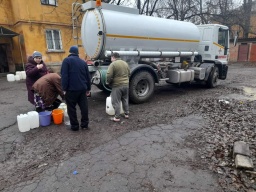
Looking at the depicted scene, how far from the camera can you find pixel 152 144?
357cm

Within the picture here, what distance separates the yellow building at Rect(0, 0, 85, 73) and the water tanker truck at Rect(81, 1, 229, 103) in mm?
7433

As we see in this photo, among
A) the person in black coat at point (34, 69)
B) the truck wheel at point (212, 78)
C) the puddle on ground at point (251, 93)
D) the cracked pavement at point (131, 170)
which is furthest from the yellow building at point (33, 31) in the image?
the cracked pavement at point (131, 170)

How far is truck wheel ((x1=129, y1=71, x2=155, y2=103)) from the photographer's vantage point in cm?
584

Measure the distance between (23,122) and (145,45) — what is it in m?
4.18

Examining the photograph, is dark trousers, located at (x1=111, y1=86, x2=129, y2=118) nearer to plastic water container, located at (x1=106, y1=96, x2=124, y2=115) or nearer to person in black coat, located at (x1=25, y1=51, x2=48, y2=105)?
plastic water container, located at (x1=106, y1=96, x2=124, y2=115)

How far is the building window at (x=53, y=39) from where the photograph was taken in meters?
13.3

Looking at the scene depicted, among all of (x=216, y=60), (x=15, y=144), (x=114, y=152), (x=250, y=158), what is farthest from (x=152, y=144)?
(x=216, y=60)

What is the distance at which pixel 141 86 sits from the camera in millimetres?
6266

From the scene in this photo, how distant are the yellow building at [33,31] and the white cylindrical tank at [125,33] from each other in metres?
7.40

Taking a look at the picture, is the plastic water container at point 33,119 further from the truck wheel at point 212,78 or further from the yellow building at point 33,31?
the yellow building at point 33,31

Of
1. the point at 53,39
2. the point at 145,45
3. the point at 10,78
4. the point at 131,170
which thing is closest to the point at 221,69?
the point at 145,45

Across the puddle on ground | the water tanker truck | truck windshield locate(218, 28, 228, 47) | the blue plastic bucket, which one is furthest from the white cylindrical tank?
the puddle on ground

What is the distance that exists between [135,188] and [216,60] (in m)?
7.69

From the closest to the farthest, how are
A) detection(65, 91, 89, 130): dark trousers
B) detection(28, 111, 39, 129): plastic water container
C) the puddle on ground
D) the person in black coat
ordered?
detection(65, 91, 89, 130): dark trousers < detection(28, 111, 39, 129): plastic water container < the person in black coat < the puddle on ground
